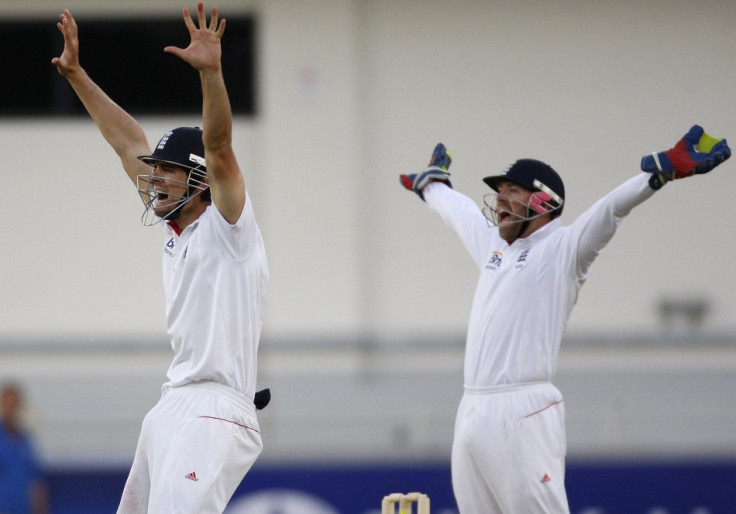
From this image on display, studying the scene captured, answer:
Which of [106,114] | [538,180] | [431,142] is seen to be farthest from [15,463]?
[431,142]

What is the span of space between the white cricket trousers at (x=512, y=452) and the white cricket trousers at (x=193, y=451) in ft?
3.79

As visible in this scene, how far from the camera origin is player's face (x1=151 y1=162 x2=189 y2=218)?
4922mm

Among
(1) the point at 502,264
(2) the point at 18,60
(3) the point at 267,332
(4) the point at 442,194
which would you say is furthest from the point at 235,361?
(2) the point at 18,60

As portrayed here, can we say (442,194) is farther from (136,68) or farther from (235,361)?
(136,68)

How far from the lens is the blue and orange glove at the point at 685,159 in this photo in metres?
5.12

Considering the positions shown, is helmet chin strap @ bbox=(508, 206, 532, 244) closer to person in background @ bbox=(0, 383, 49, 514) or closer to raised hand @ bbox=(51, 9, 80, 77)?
raised hand @ bbox=(51, 9, 80, 77)

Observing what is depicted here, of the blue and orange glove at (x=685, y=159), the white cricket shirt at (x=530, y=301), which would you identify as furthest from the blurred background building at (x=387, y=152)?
the blue and orange glove at (x=685, y=159)

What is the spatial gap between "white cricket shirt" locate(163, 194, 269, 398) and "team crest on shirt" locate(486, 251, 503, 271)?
1388mm

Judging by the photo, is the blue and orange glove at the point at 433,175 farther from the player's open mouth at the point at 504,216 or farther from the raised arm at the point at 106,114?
the raised arm at the point at 106,114

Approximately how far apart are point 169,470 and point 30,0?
24.9ft

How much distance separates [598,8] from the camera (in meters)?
11.1

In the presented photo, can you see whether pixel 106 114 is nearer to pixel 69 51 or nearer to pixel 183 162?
pixel 69 51

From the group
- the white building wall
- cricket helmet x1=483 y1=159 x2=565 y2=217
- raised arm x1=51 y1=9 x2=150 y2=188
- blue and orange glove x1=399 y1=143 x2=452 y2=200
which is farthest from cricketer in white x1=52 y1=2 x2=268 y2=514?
the white building wall

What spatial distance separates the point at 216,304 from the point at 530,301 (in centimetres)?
156
